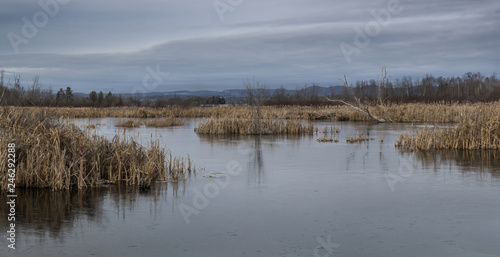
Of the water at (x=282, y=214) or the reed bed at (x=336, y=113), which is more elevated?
the reed bed at (x=336, y=113)

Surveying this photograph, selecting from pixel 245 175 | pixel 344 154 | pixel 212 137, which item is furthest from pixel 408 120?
pixel 245 175

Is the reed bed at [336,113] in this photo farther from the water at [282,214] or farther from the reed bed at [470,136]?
the water at [282,214]

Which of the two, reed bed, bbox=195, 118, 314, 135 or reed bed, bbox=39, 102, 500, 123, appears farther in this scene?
reed bed, bbox=39, 102, 500, 123

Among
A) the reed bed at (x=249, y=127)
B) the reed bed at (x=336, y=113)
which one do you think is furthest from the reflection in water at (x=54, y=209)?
the reed bed at (x=336, y=113)

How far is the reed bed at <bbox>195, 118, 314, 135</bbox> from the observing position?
797 inches

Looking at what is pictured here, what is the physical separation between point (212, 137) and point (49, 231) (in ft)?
43.1

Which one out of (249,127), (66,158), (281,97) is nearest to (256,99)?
(249,127)

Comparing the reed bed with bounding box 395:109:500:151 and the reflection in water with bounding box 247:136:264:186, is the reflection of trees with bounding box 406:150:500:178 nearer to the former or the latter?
the reed bed with bounding box 395:109:500:151

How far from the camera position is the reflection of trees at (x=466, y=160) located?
1096cm

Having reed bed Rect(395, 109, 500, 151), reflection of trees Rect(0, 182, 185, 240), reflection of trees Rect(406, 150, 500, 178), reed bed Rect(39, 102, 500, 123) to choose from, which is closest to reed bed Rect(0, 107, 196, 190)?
reflection of trees Rect(0, 182, 185, 240)

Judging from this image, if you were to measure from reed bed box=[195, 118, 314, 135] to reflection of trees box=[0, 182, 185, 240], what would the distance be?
11.1 m

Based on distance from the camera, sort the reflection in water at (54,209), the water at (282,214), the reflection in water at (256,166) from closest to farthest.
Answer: the water at (282,214)
the reflection in water at (54,209)
the reflection in water at (256,166)

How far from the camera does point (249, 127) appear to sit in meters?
20.2

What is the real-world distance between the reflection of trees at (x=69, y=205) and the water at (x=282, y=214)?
0.02 m
